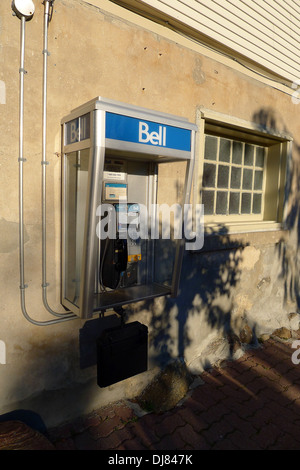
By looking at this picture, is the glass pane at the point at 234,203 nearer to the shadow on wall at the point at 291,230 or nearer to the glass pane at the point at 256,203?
the glass pane at the point at 256,203

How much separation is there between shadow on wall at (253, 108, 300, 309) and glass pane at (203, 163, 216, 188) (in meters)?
1.13

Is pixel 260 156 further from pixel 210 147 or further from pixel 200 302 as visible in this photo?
pixel 200 302

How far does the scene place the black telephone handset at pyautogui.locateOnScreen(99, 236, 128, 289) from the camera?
7.96 ft

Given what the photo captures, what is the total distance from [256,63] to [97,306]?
10.9ft

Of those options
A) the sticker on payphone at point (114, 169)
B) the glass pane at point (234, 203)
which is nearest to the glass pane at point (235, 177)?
the glass pane at point (234, 203)

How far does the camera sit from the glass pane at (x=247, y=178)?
427 cm

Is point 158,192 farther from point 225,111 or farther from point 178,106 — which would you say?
point 225,111

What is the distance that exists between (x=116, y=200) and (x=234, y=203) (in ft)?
7.08

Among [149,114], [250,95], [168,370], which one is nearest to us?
[149,114]

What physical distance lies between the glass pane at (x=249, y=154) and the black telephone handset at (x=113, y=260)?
2.54 meters

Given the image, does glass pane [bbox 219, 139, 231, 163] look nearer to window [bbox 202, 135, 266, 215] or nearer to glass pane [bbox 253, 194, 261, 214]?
window [bbox 202, 135, 266, 215]

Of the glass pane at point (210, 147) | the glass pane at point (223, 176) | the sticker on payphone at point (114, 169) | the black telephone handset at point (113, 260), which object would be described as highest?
the glass pane at point (210, 147)
